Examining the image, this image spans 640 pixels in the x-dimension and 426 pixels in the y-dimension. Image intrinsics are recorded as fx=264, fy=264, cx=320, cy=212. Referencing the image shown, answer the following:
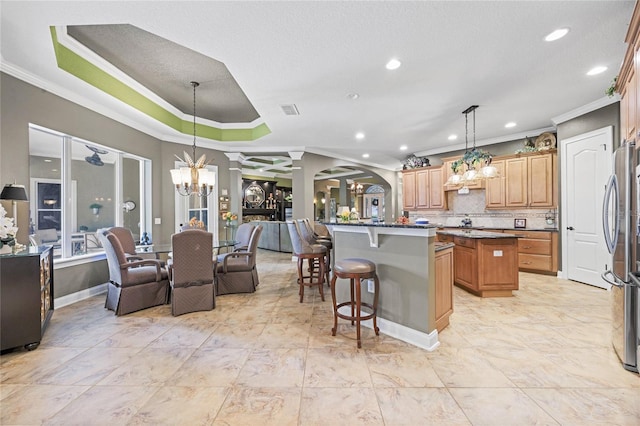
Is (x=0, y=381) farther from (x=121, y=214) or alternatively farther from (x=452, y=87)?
(x=452, y=87)

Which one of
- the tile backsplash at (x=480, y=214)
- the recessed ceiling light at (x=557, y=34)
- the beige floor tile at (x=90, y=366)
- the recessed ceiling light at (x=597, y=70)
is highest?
the recessed ceiling light at (x=597, y=70)

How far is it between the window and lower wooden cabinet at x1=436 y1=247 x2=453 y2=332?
476 centimetres

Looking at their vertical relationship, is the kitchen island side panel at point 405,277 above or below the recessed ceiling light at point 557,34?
below

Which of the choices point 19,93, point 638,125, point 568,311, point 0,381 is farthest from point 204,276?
point 568,311

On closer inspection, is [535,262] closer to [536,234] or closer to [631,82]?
[536,234]

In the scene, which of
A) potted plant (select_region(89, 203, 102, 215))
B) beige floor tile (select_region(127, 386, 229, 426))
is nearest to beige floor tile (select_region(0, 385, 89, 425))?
beige floor tile (select_region(127, 386, 229, 426))

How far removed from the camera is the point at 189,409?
5.47ft

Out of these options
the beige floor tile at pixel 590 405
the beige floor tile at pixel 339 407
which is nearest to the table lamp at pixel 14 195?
the beige floor tile at pixel 339 407

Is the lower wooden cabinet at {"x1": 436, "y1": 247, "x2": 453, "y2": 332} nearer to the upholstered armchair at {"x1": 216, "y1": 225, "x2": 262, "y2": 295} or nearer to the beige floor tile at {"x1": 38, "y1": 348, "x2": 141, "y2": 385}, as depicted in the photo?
the upholstered armchair at {"x1": 216, "y1": 225, "x2": 262, "y2": 295}

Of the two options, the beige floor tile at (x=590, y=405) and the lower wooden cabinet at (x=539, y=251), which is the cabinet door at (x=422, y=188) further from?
the beige floor tile at (x=590, y=405)

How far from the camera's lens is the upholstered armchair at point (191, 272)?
3.17m

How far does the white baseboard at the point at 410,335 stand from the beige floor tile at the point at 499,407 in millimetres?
553

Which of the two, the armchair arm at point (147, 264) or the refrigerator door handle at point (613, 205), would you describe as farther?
the armchair arm at point (147, 264)

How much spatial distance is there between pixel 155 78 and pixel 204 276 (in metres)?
3.13
